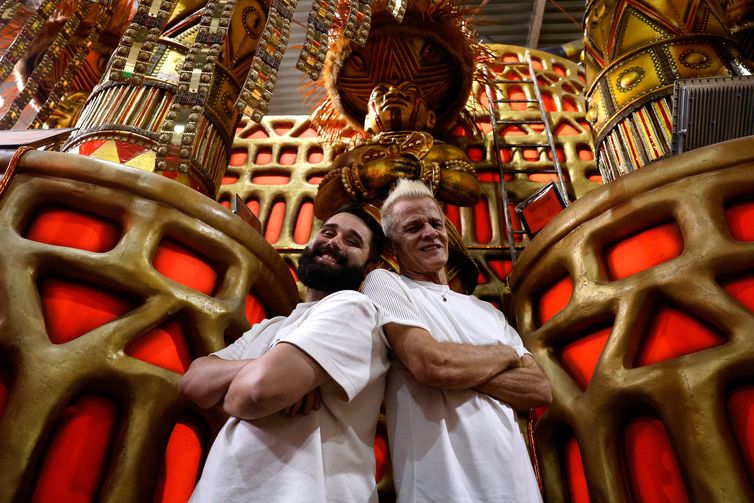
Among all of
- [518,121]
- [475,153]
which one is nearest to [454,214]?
[475,153]

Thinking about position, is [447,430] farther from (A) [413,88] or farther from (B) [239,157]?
(B) [239,157]

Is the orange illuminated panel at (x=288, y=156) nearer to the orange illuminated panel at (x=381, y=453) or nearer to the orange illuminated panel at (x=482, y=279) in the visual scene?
the orange illuminated panel at (x=482, y=279)

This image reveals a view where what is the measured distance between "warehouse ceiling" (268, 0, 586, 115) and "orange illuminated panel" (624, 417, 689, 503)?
4516mm

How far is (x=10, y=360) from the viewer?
1.09 m

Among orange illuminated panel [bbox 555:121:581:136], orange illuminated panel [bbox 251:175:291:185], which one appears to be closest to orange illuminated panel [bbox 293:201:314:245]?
orange illuminated panel [bbox 251:175:291:185]

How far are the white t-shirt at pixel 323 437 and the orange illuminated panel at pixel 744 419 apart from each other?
26.1 inches

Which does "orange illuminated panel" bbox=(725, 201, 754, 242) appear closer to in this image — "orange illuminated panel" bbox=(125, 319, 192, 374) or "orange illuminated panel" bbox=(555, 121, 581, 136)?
"orange illuminated panel" bbox=(125, 319, 192, 374)

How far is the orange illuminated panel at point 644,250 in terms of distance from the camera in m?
1.28

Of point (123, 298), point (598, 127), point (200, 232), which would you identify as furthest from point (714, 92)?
point (123, 298)

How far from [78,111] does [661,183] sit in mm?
2687

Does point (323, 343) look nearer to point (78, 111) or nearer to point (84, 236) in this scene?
point (84, 236)

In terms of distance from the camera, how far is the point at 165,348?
1.27 meters

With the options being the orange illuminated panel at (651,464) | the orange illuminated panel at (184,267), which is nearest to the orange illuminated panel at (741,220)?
the orange illuminated panel at (651,464)

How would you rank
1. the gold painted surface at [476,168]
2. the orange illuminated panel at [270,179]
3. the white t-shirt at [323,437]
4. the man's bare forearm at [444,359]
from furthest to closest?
1. the orange illuminated panel at [270,179]
2. the gold painted surface at [476,168]
3. the man's bare forearm at [444,359]
4. the white t-shirt at [323,437]
